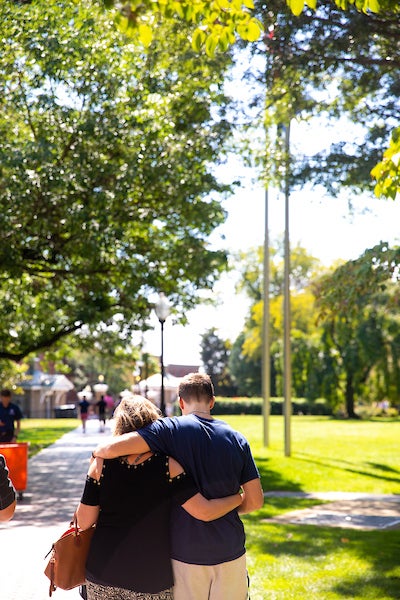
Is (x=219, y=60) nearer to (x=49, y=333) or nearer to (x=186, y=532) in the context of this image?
(x=186, y=532)

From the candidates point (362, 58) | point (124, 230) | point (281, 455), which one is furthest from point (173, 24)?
point (281, 455)

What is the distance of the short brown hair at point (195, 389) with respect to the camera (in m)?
4.38

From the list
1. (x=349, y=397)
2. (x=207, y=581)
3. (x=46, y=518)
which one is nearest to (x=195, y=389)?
(x=207, y=581)

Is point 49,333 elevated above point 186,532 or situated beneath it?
elevated above

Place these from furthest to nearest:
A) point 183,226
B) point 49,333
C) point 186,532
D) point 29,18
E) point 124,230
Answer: point 49,333 → point 183,226 → point 124,230 → point 29,18 → point 186,532

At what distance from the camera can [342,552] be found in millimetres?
10047

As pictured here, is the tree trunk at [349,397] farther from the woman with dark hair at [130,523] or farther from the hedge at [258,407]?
the woman with dark hair at [130,523]

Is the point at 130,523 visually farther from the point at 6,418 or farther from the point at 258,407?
the point at 258,407

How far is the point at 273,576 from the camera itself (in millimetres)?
8875

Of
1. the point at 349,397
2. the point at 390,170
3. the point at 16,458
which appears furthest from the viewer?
the point at 349,397

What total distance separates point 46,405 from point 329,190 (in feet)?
262

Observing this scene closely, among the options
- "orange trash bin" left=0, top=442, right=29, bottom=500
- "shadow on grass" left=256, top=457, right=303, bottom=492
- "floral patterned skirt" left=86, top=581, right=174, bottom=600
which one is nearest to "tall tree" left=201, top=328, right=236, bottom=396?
"shadow on grass" left=256, top=457, right=303, bottom=492

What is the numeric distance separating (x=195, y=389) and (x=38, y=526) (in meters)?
8.11

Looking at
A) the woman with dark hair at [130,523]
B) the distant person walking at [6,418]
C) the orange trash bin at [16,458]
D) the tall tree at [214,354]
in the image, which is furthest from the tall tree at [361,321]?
the tall tree at [214,354]
